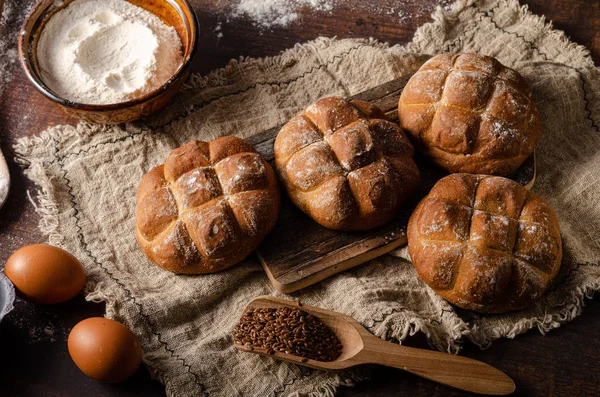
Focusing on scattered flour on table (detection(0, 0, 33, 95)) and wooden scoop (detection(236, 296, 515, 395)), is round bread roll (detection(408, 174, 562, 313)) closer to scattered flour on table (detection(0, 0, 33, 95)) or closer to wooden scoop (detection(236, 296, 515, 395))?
wooden scoop (detection(236, 296, 515, 395))

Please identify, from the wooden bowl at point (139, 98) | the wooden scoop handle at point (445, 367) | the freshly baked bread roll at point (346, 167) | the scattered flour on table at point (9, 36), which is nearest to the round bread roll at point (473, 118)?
the freshly baked bread roll at point (346, 167)

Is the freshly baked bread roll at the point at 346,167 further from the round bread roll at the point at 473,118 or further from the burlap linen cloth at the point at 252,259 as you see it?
the burlap linen cloth at the point at 252,259

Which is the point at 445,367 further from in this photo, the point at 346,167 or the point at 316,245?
the point at 346,167

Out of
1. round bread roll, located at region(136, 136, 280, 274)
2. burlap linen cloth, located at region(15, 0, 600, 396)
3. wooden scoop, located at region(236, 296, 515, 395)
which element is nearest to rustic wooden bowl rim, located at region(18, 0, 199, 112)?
burlap linen cloth, located at region(15, 0, 600, 396)

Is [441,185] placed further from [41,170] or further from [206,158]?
[41,170]

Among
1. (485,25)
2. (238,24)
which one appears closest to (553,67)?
(485,25)

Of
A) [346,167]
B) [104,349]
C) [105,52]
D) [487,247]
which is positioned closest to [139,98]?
[105,52]
